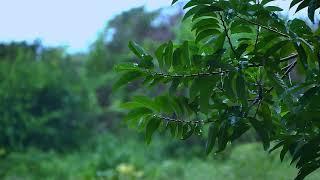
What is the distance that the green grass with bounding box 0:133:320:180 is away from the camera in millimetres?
5891

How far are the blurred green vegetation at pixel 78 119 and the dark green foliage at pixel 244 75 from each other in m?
5.43

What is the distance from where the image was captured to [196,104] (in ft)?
4.09

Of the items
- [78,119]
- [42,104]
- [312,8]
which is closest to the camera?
[312,8]

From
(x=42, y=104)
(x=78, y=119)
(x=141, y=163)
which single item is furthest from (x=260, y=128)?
(x=78, y=119)

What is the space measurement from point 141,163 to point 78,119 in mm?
2588

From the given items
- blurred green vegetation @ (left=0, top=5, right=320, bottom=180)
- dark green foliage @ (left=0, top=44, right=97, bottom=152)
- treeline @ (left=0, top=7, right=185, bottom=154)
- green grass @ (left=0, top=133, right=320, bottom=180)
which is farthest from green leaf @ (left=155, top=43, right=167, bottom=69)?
dark green foliage @ (left=0, top=44, right=97, bottom=152)

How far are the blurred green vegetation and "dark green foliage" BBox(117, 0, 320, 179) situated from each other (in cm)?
543

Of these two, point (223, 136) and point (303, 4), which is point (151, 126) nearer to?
point (223, 136)

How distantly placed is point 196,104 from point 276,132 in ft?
0.66

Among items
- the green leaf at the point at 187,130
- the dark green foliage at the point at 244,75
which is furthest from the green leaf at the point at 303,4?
the green leaf at the point at 187,130

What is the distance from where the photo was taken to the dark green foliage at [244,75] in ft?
3.48

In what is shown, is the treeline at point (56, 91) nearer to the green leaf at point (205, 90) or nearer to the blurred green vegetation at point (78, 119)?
the blurred green vegetation at point (78, 119)

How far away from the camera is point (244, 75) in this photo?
1152 mm

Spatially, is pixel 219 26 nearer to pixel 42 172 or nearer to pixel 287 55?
A: pixel 287 55
